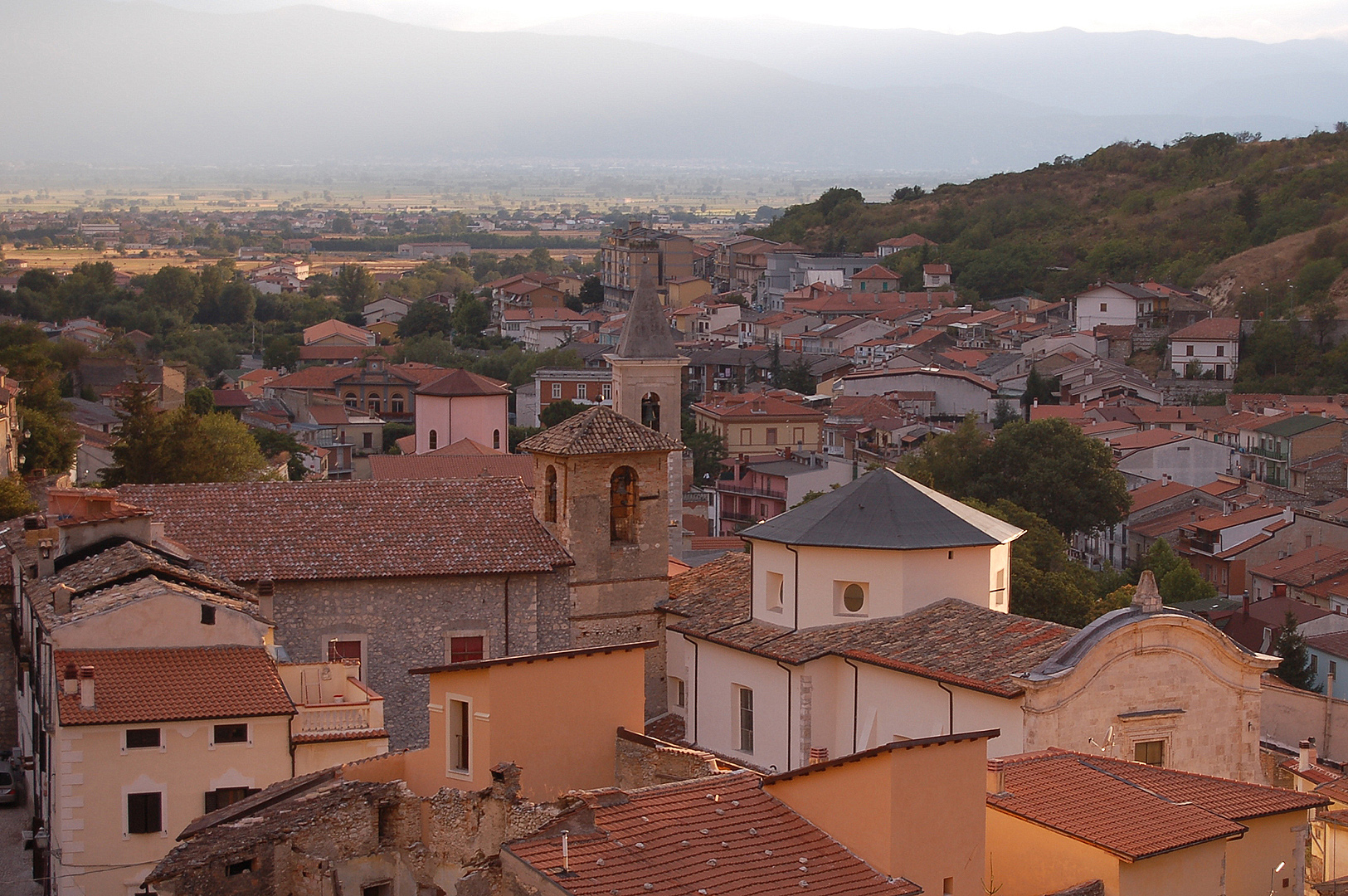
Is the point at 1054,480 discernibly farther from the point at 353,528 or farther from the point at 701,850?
the point at 701,850

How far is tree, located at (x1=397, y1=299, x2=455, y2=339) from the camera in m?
131

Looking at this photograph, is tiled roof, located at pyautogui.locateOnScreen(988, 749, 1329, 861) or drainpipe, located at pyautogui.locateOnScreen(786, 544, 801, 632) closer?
tiled roof, located at pyautogui.locateOnScreen(988, 749, 1329, 861)

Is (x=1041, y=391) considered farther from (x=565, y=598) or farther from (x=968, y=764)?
(x=968, y=764)

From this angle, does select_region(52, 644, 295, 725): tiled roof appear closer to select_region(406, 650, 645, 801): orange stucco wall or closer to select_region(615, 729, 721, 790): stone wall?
select_region(406, 650, 645, 801): orange stucco wall

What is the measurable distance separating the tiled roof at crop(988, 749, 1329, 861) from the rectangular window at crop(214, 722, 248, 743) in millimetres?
9291

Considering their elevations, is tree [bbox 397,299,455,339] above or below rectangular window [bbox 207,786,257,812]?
below

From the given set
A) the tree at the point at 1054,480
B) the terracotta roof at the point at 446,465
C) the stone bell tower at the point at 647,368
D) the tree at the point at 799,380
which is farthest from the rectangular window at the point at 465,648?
the tree at the point at 799,380

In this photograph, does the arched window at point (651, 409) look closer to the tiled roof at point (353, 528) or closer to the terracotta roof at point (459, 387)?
the tiled roof at point (353, 528)

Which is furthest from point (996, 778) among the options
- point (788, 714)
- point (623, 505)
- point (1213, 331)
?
point (1213, 331)

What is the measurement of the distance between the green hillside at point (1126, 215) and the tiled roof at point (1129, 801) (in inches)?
3366

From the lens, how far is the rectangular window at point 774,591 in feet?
80.4

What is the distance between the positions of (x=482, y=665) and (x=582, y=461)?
38.6 feet

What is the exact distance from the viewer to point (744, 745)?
78.7 feet

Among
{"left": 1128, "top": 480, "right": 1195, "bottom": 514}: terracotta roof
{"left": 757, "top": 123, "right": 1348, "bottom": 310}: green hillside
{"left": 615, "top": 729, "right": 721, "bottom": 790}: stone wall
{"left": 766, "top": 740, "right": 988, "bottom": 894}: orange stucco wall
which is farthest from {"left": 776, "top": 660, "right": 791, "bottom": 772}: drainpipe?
{"left": 757, "top": 123, "right": 1348, "bottom": 310}: green hillside
